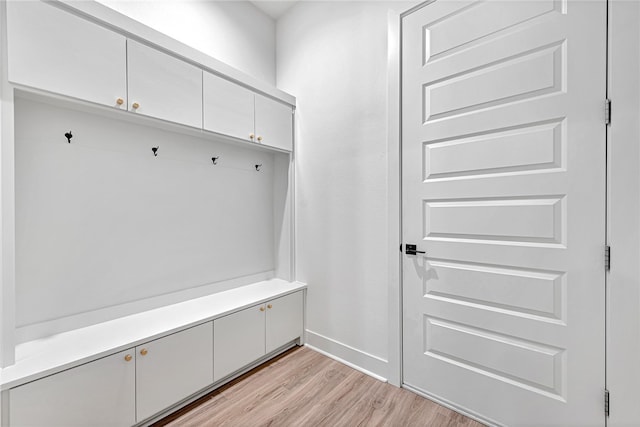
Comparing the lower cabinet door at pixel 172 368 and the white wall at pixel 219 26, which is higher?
the white wall at pixel 219 26

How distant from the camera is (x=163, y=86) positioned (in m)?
1.75

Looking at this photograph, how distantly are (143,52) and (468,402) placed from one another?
112 inches

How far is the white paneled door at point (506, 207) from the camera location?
1316 millimetres

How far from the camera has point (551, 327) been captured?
4.59 ft

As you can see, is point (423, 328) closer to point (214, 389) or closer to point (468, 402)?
point (468, 402)

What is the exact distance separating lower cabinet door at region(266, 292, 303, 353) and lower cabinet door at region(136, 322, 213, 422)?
20.0 inches

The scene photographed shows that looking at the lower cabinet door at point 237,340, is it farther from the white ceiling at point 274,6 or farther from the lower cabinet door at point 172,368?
the white ceiling at point 274,6

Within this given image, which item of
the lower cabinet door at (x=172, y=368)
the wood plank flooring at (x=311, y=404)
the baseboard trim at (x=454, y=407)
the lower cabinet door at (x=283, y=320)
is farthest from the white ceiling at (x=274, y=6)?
the baseboard trim at (x=454, y=407)

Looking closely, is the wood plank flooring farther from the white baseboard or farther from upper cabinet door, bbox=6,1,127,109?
upper cabinet door, bbox=6,1,127,109

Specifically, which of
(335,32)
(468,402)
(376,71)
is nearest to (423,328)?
(468,402)

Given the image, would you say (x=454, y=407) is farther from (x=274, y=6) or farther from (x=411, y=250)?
(x=274, y=6)

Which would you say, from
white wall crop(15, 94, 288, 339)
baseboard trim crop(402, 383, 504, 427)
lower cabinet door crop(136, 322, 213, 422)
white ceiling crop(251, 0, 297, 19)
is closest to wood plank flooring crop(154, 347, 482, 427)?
baseboard trim crop(402, 383, 504, 427)

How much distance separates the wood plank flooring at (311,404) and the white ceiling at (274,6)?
3210 millimetres

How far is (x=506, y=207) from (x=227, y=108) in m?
1.96
